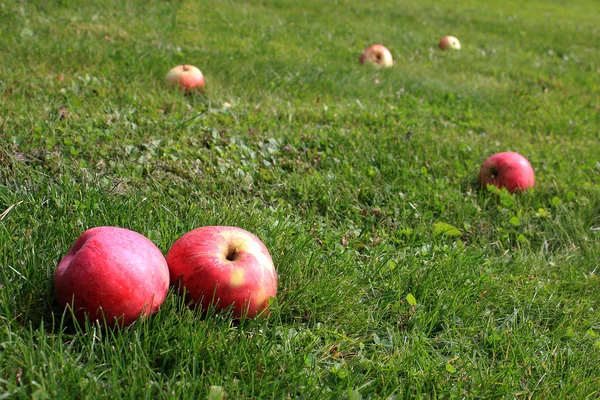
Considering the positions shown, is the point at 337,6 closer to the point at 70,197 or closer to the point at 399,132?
the point at 399,132

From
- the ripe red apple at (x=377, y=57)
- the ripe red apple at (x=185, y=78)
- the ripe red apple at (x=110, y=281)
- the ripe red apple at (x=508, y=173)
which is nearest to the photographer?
the ripe red apple at (x=110, y=281)

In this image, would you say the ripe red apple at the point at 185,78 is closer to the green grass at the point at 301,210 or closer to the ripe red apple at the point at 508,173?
the green grass at the point at 301,210

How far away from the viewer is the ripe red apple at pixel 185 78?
5023mm

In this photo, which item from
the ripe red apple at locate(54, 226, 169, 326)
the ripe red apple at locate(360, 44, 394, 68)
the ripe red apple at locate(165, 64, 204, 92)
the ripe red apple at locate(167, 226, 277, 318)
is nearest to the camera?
the ripe red apple at locate(54, 226, 169, 326)

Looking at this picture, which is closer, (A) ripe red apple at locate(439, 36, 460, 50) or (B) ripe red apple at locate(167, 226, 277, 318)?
(B) ripe red apple at locate(167, 226, 277, 318)

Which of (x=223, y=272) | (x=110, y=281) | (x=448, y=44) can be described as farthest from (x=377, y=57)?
(x=110, y=281)

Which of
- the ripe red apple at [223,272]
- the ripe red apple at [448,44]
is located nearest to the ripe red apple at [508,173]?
the ripe red apple at [223,272]

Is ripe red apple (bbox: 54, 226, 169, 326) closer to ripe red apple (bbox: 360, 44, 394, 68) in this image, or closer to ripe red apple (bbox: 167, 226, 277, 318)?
ripe red apple (bbox: 167, 226, 277, 318)

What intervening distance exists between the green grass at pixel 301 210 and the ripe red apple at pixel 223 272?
0.10m

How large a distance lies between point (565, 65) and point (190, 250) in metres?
9.55

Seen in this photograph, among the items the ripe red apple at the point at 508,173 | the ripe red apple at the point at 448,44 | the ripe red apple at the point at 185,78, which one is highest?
the ripe red apple at the point at 185,78

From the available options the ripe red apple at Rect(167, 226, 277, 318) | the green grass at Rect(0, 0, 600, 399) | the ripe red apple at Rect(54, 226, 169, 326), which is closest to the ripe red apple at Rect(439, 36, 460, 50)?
the green grass at Rect(0, 0, 600, 399)

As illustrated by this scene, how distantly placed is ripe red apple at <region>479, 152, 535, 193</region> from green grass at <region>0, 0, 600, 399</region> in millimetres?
109

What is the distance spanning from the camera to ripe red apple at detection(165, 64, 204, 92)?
502 centimetres
